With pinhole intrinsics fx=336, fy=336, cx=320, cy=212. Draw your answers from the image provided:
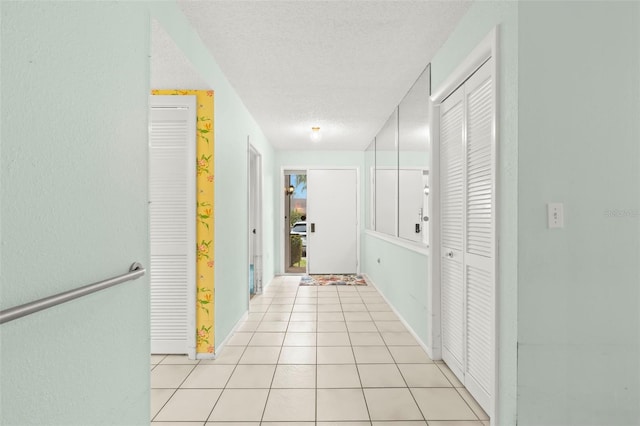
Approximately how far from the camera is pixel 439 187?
8.70ft

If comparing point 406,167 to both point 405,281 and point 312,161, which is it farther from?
point 312,161

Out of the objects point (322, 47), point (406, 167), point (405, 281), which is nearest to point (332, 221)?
point (406, 167)

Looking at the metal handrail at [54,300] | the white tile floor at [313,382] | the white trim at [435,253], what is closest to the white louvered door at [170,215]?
the white tile floor at [313,382]

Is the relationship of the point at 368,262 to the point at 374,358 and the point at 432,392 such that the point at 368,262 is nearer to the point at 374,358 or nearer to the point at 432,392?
the point at 374,358

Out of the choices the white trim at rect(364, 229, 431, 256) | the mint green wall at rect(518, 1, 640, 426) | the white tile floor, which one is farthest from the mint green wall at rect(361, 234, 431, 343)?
the mint green wall at rect(518, 1, 640, 426)

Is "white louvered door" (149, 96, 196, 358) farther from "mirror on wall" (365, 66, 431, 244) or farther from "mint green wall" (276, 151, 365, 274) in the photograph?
"mint green wall" (276, 151, 365, 274)

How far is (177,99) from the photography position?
8.84 ft

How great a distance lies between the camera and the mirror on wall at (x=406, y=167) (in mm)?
3123

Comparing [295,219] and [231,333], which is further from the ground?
[295,219]

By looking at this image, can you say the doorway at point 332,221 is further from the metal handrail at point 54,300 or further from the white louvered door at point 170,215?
the metal handrail at point 54,300

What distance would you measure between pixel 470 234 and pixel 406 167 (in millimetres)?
1713

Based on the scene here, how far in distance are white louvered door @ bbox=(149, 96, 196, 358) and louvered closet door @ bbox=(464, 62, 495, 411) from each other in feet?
6.84

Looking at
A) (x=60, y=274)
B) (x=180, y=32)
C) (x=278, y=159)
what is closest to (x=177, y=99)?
(x=180, y=32)

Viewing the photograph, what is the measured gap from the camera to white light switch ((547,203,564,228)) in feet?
4.98
